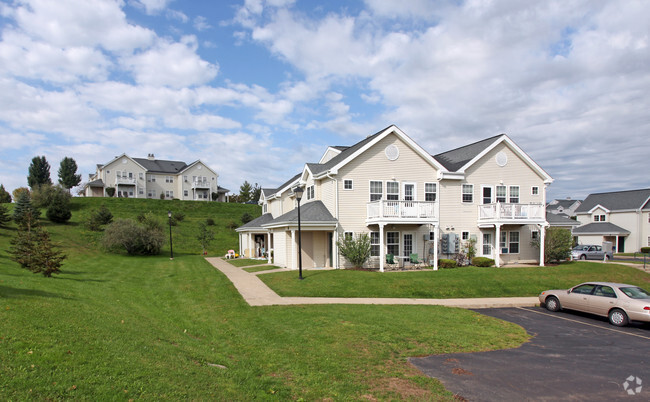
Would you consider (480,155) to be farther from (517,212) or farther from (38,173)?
(38,173)

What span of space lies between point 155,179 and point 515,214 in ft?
207

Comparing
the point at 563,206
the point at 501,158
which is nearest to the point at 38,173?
the point at 501,158

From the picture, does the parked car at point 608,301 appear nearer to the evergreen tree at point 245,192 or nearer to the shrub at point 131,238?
the shrub at point 131,238

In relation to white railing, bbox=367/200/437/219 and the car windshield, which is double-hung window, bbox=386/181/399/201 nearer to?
white railing, bbox=367/200/437/219

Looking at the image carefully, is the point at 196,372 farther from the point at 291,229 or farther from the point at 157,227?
the point at 157,227

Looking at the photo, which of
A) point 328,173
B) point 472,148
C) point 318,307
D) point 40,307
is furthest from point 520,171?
point 40,307

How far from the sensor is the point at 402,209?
883 inches

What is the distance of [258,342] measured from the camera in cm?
892

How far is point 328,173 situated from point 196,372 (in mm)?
17538

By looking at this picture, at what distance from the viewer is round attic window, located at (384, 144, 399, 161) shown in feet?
79.6

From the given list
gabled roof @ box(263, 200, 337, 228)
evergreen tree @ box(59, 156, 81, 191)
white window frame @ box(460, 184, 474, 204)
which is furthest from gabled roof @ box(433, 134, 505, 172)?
evergreen tree @ box(59, 156, 81, 191)

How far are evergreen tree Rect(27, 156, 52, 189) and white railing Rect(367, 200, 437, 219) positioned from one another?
A: 80.9 meters

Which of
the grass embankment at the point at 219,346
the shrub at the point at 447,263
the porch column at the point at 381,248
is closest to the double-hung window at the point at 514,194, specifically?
the shrub at the point at 447,263

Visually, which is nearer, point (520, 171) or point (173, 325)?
point (173, 325)
